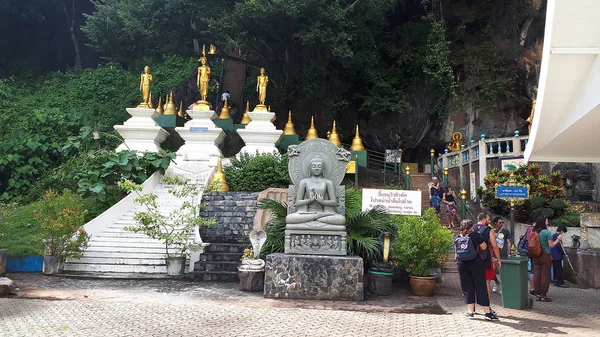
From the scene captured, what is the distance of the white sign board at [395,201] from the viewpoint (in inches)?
368

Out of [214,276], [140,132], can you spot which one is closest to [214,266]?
[214,276]

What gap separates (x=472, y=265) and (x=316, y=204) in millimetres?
2995

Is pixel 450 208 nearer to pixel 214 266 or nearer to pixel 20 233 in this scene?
pixel 214 266

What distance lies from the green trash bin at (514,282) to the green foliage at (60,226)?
26.2ft

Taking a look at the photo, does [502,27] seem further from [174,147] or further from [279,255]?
[279,255]

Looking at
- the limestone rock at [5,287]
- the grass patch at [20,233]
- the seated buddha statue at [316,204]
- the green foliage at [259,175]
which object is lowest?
the limestone rock at [5,287]

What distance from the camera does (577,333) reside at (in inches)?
231

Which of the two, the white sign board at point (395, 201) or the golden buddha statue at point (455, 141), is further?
the golden buddha statue at point (455, 141)

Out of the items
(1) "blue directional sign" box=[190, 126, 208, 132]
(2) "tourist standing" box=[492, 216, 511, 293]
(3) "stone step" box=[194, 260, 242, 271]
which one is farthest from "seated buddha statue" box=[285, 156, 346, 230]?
(1) "blue directional sign" box=[190, 126, 208, 132]

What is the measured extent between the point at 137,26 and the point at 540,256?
59.0 feet

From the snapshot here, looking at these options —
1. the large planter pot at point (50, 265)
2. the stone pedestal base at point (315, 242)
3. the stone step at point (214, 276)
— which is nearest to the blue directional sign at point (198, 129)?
the large planter pot at point (50, 265)

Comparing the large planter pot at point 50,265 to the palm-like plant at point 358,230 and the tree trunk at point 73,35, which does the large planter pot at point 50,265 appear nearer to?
the palm-like plant at point 358,230

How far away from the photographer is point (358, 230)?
30.6ft

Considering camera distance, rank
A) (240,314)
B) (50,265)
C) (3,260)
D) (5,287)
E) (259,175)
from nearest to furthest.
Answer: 1. (240,314)
2. (5,287)
3. (3,260)
4. (50,265)
5. (259,175)
